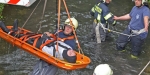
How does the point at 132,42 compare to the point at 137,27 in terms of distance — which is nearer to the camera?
the point at 137,27

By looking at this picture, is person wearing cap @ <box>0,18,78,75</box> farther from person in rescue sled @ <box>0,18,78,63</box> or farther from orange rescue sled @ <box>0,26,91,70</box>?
orange rescue sled @ <box>0,26,91,70</box>

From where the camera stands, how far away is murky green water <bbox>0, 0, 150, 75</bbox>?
721cm

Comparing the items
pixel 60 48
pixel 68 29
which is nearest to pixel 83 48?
pixel 68 29

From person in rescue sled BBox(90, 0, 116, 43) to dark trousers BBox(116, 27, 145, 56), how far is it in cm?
47

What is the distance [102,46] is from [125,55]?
77cm

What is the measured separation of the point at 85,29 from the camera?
9203mm

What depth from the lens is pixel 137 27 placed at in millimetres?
7547

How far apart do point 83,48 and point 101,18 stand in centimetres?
102

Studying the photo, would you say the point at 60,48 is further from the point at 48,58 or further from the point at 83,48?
the point at 83,48

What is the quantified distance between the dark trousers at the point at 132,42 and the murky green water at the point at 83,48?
0.19 m

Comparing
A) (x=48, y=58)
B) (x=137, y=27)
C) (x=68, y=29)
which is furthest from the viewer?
(x=137, y=27)

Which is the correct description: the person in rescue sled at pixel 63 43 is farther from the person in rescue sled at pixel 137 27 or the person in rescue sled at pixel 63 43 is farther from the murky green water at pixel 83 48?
the person in rescue sled at pixel 137 27

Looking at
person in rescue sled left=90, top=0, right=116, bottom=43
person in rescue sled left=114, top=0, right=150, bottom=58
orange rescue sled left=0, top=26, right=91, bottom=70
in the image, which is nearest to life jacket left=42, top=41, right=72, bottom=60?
orange rescue sled left=0, top=26, right=91, bottom=70

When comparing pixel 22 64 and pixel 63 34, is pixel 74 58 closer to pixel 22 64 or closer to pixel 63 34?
pixel 63 34
